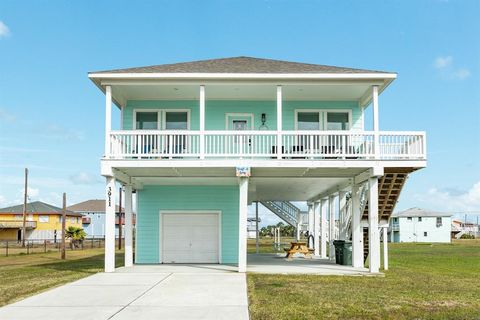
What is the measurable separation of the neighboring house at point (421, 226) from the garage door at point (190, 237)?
67.7 metres

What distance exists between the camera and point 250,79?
17.3m

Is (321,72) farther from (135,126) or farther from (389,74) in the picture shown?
(135,126)

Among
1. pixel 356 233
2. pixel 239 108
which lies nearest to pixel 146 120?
pixel 239 108

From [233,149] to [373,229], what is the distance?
502 centimetres

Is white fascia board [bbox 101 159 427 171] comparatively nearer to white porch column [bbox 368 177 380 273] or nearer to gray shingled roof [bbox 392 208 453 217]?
white porch column [bbox 368 177 380 273]

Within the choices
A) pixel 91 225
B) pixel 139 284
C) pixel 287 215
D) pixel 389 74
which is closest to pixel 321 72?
pixel 389 74

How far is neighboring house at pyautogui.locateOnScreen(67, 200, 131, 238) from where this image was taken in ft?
269

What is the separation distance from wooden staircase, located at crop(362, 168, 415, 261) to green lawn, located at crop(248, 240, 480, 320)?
11.4 ft

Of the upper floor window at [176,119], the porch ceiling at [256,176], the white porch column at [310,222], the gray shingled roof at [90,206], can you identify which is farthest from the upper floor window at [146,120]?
the gray shingled roof at [90,206]

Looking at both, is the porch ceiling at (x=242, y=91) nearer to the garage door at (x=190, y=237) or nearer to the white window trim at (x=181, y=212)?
the white window trim at (x=181, y=212)

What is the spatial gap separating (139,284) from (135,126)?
817 cm

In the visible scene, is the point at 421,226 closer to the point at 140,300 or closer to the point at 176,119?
the point at 176,119

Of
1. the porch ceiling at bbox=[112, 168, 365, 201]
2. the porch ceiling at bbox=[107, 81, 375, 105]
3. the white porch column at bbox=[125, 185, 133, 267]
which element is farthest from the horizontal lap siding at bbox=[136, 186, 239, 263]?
the porch ceiling at bbox=[107, 81, 375, 105]

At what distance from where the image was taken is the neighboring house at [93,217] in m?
82.0
